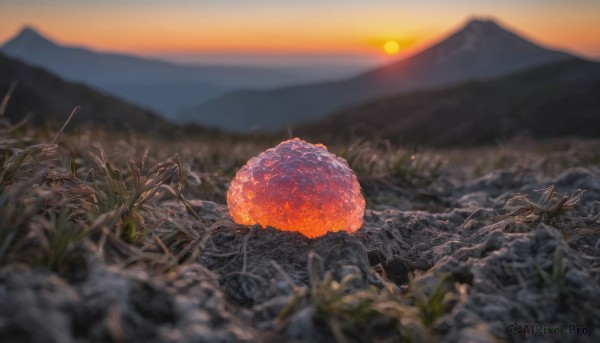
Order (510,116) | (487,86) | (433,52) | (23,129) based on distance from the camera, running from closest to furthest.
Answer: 1. (23,129)
2. (510,116)
3. (487,86)
4. (433,52)

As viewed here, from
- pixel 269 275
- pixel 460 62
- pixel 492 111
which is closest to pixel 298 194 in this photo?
pixel 269 275

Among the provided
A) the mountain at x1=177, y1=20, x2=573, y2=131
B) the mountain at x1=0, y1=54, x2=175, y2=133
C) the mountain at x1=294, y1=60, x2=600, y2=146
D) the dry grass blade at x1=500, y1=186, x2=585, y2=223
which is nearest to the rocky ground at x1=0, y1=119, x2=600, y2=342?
the dry grass blade at x1=500, y1=186, x2=585, y2=223

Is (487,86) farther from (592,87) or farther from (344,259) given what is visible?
(344,259)

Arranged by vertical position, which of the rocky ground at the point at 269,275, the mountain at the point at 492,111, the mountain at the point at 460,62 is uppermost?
the rocky ground at the point at 269,275

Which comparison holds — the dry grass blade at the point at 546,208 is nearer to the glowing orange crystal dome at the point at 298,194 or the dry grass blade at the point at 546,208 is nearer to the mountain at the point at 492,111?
the glowing orange crystal dome at the point at 298,194

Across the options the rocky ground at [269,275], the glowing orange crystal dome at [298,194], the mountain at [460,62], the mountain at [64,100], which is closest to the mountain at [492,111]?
the mountain at [64,100]

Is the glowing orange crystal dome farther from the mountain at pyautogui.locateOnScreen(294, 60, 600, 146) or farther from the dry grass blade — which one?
the mountain at pyautogui.locateOnScreen(294, 60, 600, 146)

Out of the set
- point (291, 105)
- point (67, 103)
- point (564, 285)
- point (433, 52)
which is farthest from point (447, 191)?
point (291, 105)
